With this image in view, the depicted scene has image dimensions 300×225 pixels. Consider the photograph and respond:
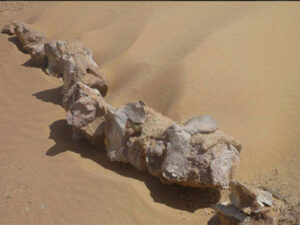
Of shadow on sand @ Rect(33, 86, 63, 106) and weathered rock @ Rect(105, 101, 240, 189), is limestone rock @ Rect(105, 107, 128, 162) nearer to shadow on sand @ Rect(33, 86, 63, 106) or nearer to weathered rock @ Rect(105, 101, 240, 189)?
weathered rock @ Rect(105, 101, 240, 189)

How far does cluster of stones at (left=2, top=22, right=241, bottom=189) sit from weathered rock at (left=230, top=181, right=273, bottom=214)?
0.35 meters

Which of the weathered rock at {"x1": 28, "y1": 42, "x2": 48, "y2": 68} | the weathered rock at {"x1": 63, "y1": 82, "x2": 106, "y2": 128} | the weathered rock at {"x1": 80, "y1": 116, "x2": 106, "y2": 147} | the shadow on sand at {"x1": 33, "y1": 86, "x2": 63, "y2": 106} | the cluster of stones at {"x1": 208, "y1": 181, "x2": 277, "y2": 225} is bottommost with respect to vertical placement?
the shadow on sand at {"x1": 33, "y1": 86, "x2": 63, "y2": 106}

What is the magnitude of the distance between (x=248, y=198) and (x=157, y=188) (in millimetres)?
A: 1289

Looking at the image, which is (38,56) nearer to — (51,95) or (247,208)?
(51,95)

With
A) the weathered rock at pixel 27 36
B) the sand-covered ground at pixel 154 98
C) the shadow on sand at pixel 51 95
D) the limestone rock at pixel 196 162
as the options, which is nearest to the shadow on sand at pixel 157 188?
the sand-covered ground at pixel 154 98

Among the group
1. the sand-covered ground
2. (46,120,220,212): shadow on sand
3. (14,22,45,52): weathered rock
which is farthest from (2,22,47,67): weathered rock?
(46,120,220,212): shadow on sand

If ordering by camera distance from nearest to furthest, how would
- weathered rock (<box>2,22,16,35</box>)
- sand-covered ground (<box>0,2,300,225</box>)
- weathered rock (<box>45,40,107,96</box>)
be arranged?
sand-covered ground (<box>0,2,300,225</box>), weathered rock (<box>45,40,107,96</box>), weathered rock (<box>2,22,16,35</box>)

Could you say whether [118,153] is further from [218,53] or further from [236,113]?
[218,53]

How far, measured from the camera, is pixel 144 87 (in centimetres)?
700

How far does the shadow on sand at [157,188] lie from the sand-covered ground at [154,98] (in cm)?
2

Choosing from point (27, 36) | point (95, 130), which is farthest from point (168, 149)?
point (27, 36)

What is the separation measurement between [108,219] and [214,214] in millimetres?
1303

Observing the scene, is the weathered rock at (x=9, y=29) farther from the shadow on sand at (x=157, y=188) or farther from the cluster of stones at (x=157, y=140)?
the shadow on sand at (x=157, y=188)

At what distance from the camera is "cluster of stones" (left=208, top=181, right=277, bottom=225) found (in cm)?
390
